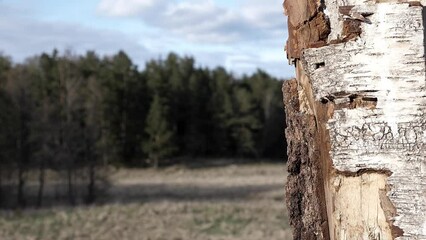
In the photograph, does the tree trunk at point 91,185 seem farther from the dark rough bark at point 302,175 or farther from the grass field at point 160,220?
the dark rough bark at point 302,175

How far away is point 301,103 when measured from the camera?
2254mm

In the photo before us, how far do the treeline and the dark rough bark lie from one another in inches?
1057

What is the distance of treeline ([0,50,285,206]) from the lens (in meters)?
29.2

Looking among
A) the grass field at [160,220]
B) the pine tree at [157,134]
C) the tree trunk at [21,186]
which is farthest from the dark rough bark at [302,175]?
the pine tree at [157,134]

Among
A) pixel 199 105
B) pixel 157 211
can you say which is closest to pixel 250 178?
pixel 199 105

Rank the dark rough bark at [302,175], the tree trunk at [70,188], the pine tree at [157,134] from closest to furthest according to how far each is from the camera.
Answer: the dark rough bark at [302,175] < the tree trunk at [70,188] < the pine tree at [157,134]

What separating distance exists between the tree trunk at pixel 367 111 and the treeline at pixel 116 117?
2721cm

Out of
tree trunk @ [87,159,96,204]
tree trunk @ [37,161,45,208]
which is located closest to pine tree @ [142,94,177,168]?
tree trunk @ [37,161,45,208]

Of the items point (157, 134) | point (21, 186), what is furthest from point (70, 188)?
point (157, 134)

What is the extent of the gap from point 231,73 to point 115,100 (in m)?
15.4

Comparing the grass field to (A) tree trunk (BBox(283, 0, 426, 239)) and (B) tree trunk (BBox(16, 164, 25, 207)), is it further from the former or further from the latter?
(A) tree trunk (BBox(283, 0, 426, 239))

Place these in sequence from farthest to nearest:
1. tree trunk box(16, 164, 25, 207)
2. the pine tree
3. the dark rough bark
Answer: the pine tree, tree trunk box(16, 164, 25, 207), the dark rough bark

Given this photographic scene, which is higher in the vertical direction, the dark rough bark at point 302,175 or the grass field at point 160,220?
the dark rough bark at point 302,175

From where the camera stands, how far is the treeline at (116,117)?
95.9ft
